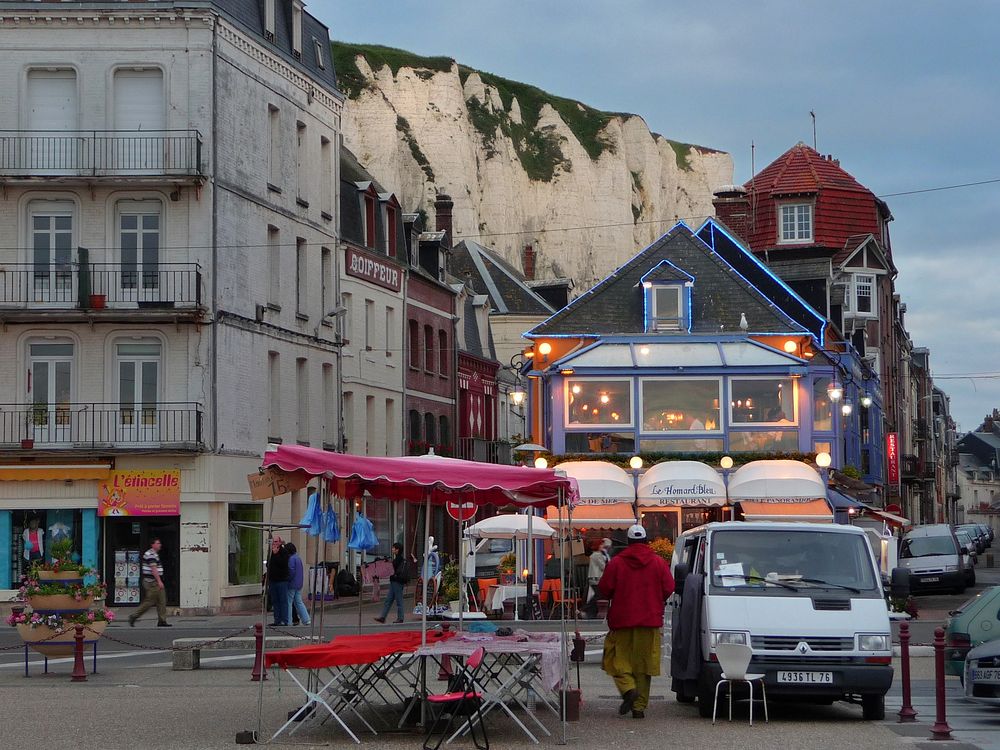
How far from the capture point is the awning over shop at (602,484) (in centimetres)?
3500

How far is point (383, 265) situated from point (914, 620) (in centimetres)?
2429

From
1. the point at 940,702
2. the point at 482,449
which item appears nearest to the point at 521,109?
the point at 482,449

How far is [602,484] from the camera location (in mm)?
35250

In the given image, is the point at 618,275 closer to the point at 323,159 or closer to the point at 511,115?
the point at 323,159

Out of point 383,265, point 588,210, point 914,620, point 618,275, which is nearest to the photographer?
point 914,620

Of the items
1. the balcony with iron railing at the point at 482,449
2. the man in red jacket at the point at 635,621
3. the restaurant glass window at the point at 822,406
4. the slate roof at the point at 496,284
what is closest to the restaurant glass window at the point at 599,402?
the restaurant glass window at the point at 822,406

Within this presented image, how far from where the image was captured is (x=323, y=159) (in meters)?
45.2

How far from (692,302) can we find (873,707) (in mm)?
25476

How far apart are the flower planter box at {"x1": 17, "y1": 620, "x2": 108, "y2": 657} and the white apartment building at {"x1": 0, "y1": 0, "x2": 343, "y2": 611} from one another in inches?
605

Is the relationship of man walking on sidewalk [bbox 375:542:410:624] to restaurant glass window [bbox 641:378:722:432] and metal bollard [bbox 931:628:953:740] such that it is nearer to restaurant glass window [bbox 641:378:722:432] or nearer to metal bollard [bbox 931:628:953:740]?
restaurant glass window [bbox 641:378:722:432]

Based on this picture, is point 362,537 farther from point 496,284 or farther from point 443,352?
point 496,284

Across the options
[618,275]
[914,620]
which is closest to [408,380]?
[618,275]

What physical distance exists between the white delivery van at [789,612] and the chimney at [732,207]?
136 ft

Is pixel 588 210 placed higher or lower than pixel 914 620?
higher
